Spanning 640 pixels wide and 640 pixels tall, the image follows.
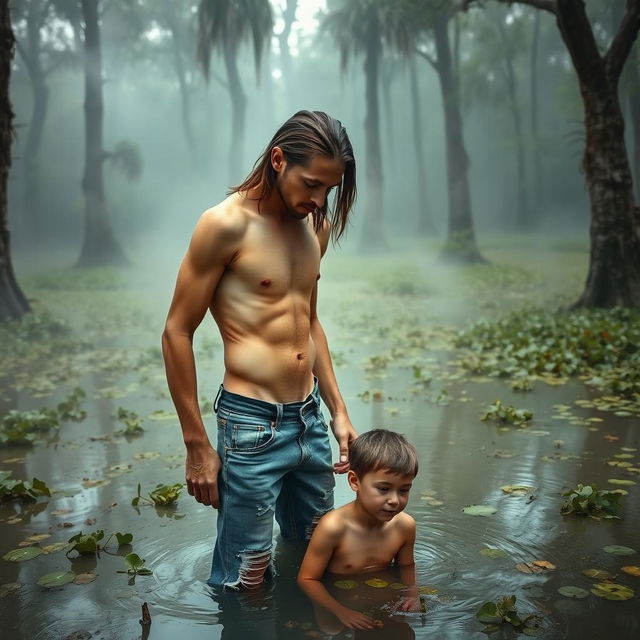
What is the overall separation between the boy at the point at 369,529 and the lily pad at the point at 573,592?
18.6 inches

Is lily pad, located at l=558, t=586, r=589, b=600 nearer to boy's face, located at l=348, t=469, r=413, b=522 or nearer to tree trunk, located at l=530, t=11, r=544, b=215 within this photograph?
boy's face, located at l=348, t=469, r=413, b=522

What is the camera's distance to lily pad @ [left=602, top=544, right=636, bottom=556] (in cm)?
288

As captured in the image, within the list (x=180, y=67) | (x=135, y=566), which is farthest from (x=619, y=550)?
(x=180, y=67)

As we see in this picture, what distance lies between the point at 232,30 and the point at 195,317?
13.4m

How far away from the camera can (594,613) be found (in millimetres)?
2410

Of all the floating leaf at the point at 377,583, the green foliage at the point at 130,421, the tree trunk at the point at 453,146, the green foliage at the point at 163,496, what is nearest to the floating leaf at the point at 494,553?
the floating leaf at the point at 377,583

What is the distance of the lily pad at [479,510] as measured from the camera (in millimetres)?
3348

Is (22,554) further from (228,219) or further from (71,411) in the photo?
(71,411)

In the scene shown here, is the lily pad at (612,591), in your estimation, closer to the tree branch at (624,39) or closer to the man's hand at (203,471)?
the man's hand at (203,471)

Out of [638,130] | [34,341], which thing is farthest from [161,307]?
[638,130]

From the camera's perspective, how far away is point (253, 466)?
8.05 ft

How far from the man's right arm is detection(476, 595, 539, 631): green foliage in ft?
2.91

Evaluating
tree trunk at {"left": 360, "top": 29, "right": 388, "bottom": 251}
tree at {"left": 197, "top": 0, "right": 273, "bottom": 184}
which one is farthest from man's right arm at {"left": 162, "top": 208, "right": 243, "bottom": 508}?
tree trunk at {"left": 360, "top": 29, "right": 388, "bottom": 251}

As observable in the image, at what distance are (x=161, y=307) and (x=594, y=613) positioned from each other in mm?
10984
